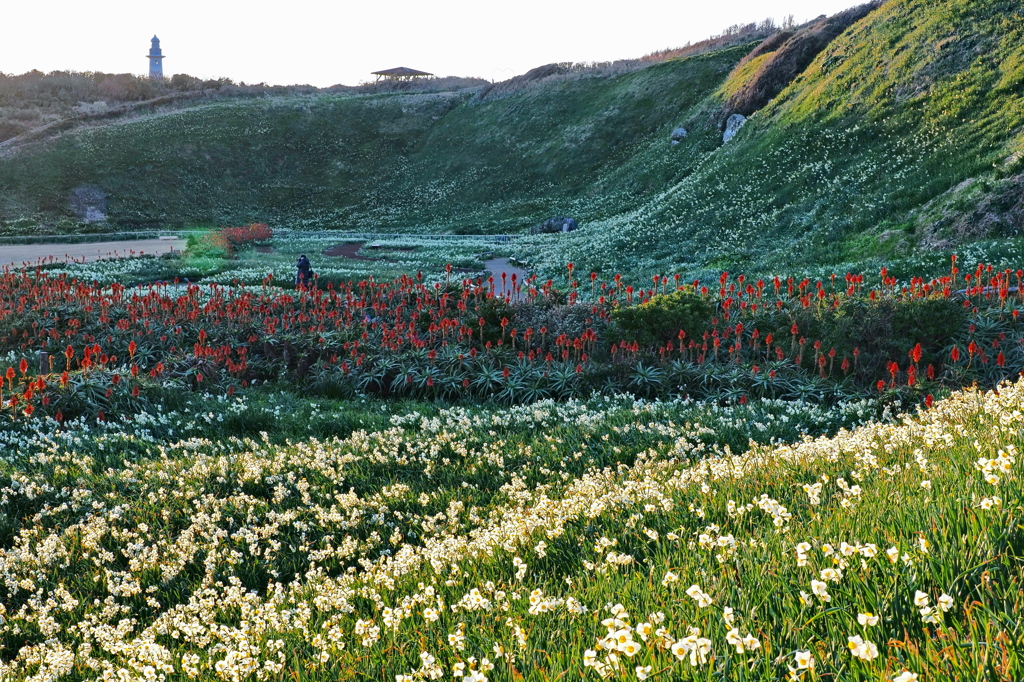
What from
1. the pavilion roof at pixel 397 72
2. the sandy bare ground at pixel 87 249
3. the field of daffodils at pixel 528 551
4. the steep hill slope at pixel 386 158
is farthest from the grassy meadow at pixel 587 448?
the pavilion roof at pixel 397 72

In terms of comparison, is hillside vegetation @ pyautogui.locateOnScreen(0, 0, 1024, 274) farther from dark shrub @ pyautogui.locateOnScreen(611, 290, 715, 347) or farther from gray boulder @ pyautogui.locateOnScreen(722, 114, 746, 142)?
dark shrub @ pyautogui.locateOnScreen(611, 290, 715, 347)

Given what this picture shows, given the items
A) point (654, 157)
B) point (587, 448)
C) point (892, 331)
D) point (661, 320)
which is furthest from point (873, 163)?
point (654, 157)

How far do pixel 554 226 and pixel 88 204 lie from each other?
40019 millimetres

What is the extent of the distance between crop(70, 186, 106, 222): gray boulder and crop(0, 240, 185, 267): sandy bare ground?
14226 mm

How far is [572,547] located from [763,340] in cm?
814

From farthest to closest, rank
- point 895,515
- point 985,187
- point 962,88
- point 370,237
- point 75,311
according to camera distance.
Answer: point 370,237, point 962,88, point 985,187, point 75,311, point 895,515

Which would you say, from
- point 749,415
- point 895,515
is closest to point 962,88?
point 749,415

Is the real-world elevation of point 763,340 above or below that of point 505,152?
below

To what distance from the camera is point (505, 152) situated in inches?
2603

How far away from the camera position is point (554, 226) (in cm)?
4381

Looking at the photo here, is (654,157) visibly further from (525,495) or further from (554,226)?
(525,495)

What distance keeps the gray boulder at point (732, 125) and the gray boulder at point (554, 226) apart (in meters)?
10.7

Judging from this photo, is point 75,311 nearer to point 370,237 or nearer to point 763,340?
point 763,340

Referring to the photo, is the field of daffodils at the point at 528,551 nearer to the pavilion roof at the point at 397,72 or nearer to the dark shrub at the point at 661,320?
the dark shrub at the point at 661,320
